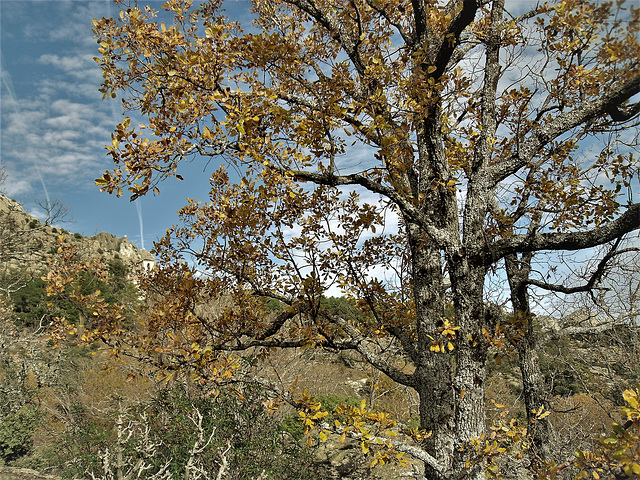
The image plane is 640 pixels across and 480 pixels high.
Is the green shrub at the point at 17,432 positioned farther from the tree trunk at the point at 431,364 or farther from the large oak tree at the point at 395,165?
the tree trunk at the point at 431,364

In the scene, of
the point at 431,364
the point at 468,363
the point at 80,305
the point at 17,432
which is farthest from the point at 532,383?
the point at 17,432

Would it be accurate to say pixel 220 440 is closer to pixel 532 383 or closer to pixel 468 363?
pixel 468 363


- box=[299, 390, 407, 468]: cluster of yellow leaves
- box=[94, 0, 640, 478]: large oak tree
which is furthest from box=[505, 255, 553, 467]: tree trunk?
box=[299, 390, 407, 468]: cluster of yellow leaves

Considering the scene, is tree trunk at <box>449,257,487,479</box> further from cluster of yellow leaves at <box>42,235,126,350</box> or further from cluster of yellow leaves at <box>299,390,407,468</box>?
cluster of yellow leaves at <box>42,235,126,350</box>

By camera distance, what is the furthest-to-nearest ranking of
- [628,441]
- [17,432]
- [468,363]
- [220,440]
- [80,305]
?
1. [17,432]
2. [220,440]
3. [80,305]
4. [468,363]
5. [628,441]

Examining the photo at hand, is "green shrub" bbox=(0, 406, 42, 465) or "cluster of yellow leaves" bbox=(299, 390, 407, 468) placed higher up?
"cluster of yellow leaves" bbox=(299, 390, 407, 468)

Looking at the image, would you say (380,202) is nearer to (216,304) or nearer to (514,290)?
(514,290)

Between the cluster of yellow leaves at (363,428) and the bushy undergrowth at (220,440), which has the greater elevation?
the cluster of yellow leaves at (363,428)

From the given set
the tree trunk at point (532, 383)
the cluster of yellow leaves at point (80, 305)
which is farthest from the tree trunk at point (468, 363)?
the cluster of yellow leaves at point (80, 305)

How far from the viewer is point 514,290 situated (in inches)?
251

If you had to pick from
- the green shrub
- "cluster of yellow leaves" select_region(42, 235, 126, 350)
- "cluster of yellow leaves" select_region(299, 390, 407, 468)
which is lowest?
the green shrub

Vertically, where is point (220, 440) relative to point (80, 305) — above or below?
below

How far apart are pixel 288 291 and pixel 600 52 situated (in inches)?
183

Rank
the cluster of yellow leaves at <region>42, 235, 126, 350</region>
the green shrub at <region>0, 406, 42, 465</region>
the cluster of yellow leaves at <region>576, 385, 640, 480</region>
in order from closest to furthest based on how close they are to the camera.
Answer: the cluster of yellow leaves at <region>576, 385, 640, 480</region>, the cluster of yellow leaves at <region>42, 235, 126, 350</region>, the green shrub at <region>0, 406, 42, 465</region>
